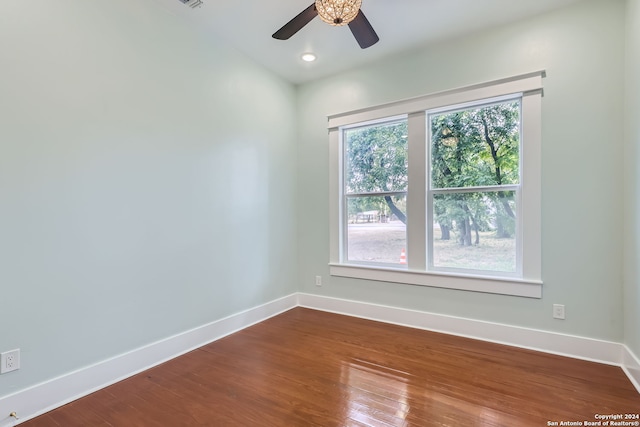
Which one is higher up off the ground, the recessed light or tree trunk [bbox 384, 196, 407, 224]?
the recessed light

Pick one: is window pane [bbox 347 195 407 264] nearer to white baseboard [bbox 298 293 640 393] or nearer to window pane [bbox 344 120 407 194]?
window pane [bbox 344 120 407 194]

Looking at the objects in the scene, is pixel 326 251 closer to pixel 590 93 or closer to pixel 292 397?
pixel 292 397

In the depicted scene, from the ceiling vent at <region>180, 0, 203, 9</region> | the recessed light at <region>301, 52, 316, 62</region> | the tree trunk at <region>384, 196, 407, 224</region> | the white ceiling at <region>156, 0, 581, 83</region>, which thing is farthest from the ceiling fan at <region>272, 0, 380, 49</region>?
the tree trunk at <region>384, 196, 407, 224</region>

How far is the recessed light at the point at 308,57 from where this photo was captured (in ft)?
10.7

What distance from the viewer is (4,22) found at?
1.77 metres

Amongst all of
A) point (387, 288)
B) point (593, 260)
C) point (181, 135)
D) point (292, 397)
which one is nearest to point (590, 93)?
point (593, 260)

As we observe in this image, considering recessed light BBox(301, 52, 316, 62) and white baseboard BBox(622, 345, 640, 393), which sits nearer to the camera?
white baseboard BBox(622, 345, 640, 393)

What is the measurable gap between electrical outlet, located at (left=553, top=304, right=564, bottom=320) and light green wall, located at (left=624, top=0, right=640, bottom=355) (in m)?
0.38

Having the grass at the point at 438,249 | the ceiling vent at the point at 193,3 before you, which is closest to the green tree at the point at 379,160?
the grass at the point at 438,249

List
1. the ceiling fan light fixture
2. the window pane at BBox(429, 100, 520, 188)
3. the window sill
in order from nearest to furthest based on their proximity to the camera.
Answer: the ceiling fan light fixture, the window sill, the window pane at BBox(429, 100, 520, 188)

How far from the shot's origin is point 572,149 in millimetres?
2541

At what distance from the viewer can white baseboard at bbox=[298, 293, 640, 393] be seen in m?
2.39

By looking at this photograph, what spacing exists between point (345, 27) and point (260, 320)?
10.1 ft

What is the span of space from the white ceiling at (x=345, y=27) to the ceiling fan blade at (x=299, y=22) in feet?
1.17
